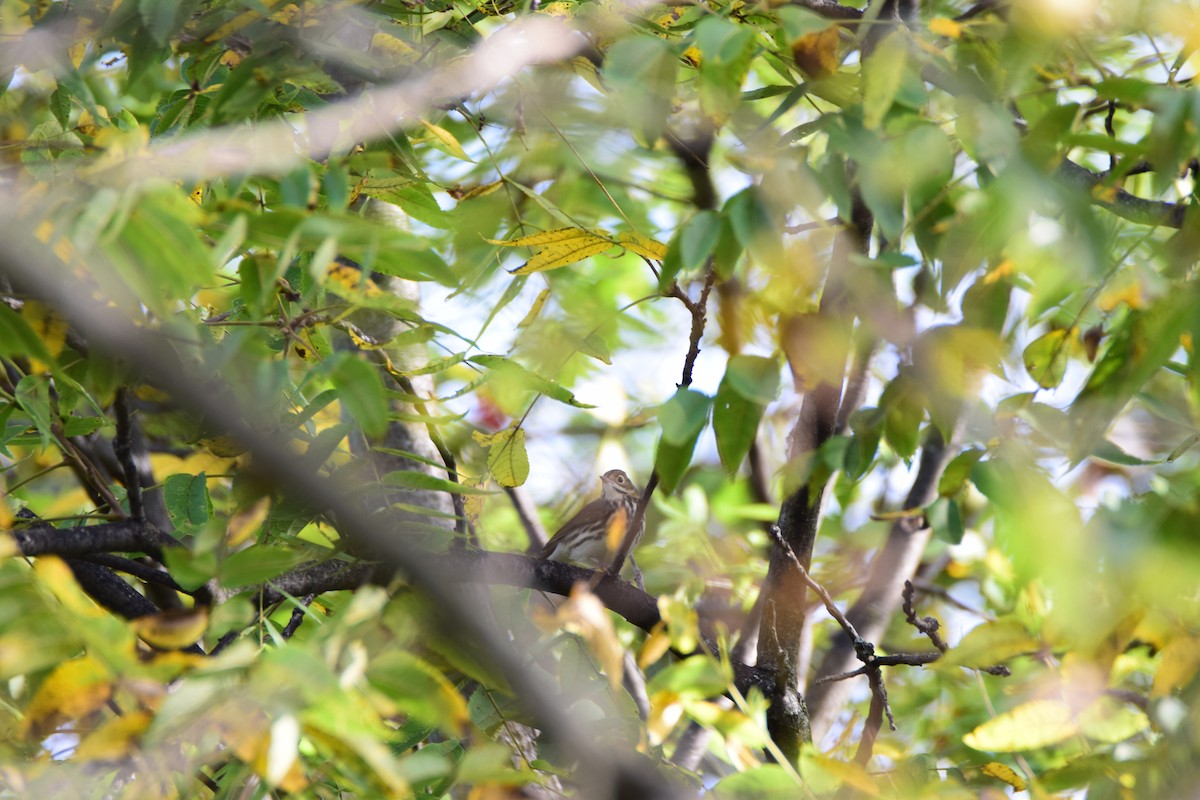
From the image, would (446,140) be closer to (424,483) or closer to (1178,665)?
(424,483)

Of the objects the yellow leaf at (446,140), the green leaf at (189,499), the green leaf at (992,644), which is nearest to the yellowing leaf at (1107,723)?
the green leaf at (992,644)

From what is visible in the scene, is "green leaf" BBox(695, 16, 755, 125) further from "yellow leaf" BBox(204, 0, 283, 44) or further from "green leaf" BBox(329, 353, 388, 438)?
"yellow leaf" BBox(204, 0, 283, 44)

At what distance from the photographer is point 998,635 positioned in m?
1.71

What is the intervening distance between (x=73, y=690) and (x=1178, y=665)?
1.57 m

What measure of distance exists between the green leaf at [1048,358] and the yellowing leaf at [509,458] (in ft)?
3.66

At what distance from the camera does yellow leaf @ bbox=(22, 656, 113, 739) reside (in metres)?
1.25

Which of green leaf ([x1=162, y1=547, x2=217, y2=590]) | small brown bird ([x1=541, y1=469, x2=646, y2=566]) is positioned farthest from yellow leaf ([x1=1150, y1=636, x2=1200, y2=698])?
small brown bird ([x1=541, y1=469, x2=646, y2=566])

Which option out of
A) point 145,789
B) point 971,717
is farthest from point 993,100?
point 971,717

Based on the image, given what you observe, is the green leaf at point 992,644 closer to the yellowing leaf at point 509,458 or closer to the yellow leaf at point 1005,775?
the yellow leaf at point 1005,775

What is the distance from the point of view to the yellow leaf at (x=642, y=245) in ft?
6.73

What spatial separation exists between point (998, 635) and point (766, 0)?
1.29m

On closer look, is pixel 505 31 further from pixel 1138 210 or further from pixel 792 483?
pixel 1138 210

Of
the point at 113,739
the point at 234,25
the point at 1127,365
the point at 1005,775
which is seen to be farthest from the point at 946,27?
the point at 113,739

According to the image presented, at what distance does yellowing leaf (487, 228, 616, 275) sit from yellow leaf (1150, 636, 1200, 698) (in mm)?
1170
